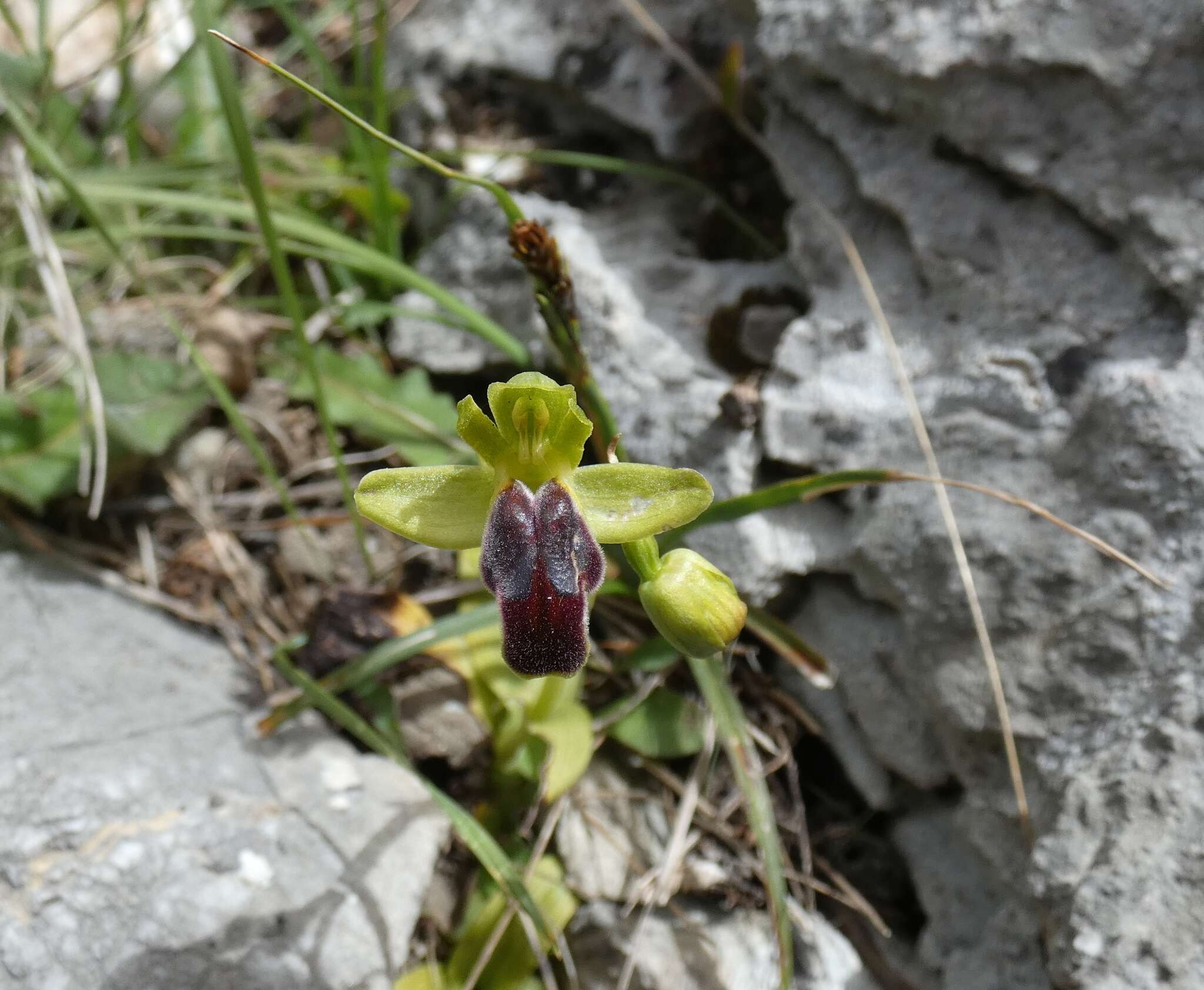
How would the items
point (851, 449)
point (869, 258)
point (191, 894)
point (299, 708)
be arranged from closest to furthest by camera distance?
point (191, 894)
point (299, 708)
point (851, 449)
point (869, 258)

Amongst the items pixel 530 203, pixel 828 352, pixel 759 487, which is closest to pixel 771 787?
pixel 759 487

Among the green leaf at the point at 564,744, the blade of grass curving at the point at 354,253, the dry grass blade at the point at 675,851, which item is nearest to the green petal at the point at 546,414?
the green leaf at the point at 564,744

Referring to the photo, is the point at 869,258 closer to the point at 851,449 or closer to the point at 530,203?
the point at 851,449

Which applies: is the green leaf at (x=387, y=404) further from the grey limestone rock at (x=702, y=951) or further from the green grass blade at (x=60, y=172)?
the grey limestone rock at (x=702, y=951)

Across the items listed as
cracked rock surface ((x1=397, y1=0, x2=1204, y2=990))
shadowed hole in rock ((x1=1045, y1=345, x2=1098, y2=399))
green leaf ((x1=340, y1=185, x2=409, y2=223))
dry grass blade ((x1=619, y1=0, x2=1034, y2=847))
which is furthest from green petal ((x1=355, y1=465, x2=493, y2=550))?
green leaf ((x1=340, y1=185, x2=409, y2=223))

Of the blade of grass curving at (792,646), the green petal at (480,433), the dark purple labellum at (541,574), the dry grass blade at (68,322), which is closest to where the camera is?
the dark purple labellum at (541,574)

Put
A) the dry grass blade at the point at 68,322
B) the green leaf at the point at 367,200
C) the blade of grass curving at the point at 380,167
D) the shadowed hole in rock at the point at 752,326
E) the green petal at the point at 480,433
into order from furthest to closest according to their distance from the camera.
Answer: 1. the green leaf at the point at 367,200
2. the blade of grass curving at the point at 380,167
3. the shadowed hole in rock at the point at 752,326
4. the dry grass blade at the point at 68,322
5. the green petal at the point at 480,433
